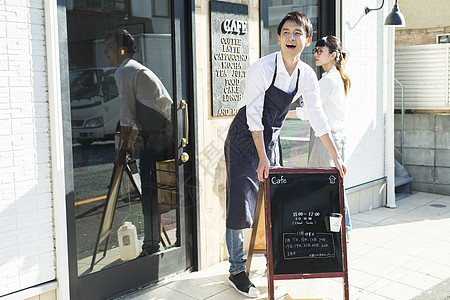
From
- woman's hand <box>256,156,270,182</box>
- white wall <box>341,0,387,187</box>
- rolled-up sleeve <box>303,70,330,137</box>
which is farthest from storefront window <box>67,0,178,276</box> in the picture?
white wall <box>341,0,387,187</box>

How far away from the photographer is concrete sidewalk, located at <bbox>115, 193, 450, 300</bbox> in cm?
427

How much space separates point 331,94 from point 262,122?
1228 mm

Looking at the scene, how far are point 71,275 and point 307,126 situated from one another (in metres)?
3.51

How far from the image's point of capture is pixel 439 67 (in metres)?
8.23

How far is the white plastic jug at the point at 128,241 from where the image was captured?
4.19 metres

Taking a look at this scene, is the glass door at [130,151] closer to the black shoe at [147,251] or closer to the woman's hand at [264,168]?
the black shoe at [147,251]

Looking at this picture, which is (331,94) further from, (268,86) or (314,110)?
(268,86)

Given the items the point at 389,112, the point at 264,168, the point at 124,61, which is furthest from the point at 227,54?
the point at 389,112

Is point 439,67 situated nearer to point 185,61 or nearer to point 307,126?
point 307,126

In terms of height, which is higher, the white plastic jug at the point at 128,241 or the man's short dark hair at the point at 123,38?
the man's short dark hair at the point at 123,38

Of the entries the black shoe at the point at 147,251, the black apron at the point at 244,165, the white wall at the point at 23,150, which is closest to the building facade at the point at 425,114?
the black apron at the point at 244,165

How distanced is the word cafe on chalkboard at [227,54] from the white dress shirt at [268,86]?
1.96 ft

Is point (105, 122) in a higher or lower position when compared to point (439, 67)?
lower

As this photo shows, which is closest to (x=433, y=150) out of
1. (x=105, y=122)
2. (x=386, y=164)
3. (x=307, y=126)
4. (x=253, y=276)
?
(x=386, y=164)
